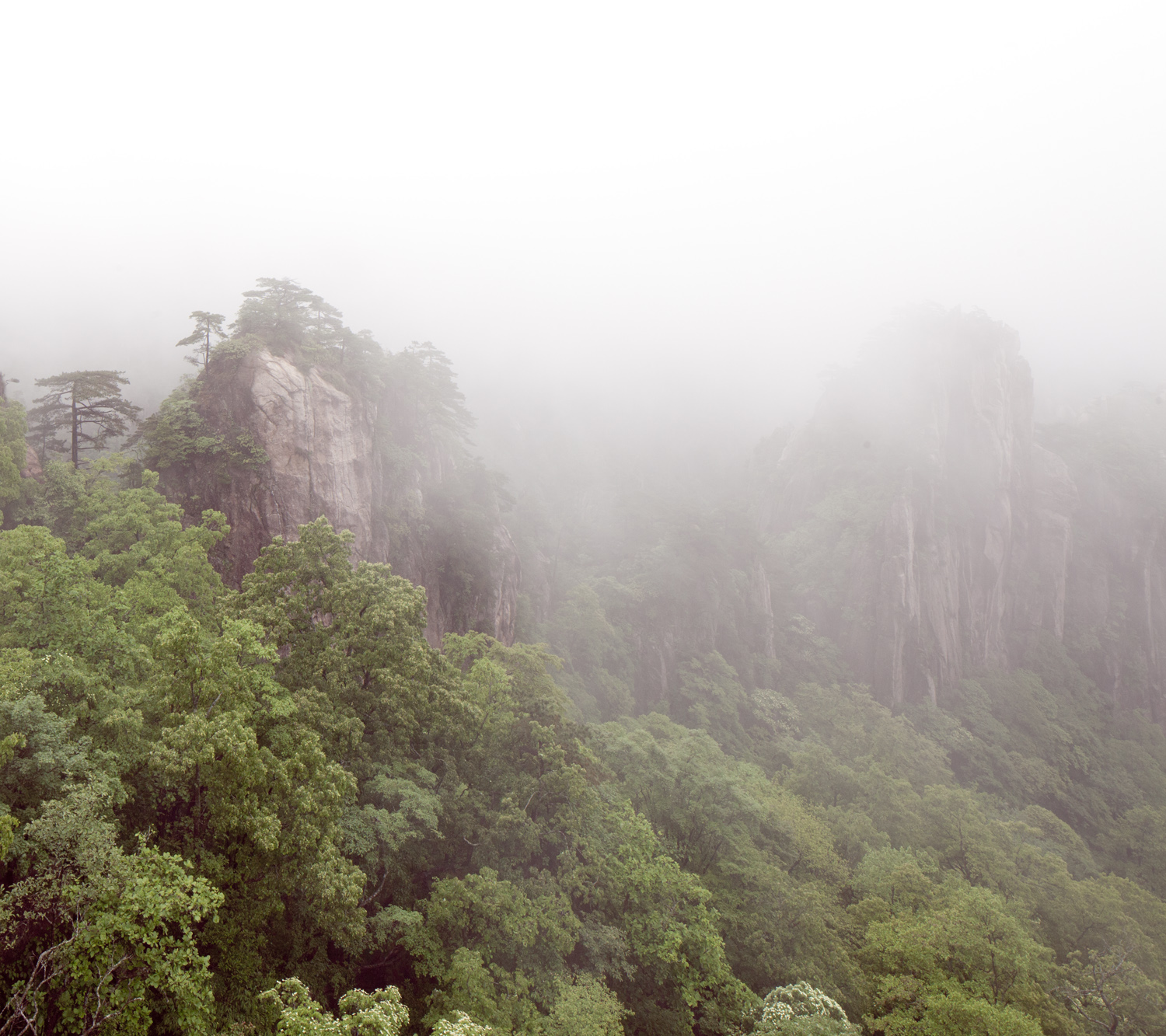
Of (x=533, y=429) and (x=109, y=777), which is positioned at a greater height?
(x=533, y=429)

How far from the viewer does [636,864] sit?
21.4 meters

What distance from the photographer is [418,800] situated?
17047 mm

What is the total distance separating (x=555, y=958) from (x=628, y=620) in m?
41.8

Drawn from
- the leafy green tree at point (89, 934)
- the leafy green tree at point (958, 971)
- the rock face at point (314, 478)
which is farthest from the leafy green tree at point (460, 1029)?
the rock face at point (314, 478)

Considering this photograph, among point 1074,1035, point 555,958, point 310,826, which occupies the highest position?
point 310,826

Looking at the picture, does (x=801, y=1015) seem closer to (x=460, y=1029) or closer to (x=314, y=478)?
(x=460, y=1029)

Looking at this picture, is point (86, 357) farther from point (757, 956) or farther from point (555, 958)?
point (757, 956)

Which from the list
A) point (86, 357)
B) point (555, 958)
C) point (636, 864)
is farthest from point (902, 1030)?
point (86, 357)

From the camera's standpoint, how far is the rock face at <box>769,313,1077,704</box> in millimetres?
72688

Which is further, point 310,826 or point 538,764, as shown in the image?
point 538,764

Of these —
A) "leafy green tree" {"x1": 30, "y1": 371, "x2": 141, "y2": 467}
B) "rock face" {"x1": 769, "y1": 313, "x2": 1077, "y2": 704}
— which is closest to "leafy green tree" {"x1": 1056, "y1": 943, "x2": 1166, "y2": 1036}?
"rock face" {"x1": 769, "y1": 313, "x2": 1077, "y2": 704}

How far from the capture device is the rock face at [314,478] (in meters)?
30.6

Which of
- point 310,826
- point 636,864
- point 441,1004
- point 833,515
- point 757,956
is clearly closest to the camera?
point 310,826

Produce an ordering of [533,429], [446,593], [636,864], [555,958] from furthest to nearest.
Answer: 1. [533,429]
2. [446,593]
3. [636,864]
4. [555,958]
